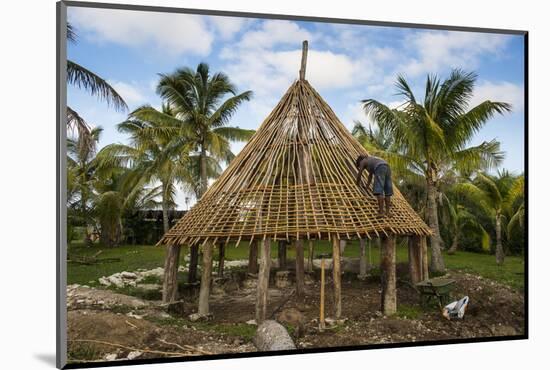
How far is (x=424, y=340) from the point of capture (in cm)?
858

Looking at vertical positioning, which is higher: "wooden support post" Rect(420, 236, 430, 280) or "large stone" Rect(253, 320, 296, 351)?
"wooden support post" Rect(420, 236, 430, 280)

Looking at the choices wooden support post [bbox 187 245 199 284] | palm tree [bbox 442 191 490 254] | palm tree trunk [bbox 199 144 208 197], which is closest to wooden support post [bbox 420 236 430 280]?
palm tree [bbox 442 191 490 254]

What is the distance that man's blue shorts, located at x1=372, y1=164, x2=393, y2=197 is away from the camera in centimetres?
886

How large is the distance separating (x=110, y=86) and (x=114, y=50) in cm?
47

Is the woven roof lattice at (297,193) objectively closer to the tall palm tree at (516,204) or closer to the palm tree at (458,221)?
the palm tree at (458,221)

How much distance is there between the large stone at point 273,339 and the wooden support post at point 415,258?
3.11 m

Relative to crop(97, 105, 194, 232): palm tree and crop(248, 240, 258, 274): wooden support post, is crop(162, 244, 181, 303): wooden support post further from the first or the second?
crop(248, 240, 258, 274): wooden support post

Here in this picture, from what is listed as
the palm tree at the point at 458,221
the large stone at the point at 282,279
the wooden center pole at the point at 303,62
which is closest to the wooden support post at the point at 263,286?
the wooden center pole at the point at 303,62

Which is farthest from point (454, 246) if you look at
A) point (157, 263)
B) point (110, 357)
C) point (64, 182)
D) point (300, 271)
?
point (64, 182)

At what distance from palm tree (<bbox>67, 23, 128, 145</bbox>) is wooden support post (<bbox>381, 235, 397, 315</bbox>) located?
15.2ft

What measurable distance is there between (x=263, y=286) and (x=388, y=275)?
79.1 inches

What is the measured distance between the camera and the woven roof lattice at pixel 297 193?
885 cm

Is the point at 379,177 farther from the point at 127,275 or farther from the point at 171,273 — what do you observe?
the point at 127,275

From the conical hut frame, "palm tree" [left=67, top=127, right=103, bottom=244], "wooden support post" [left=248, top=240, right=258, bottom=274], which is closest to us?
"palm tree" [left=67, top=127, right=103, bottom=244]
